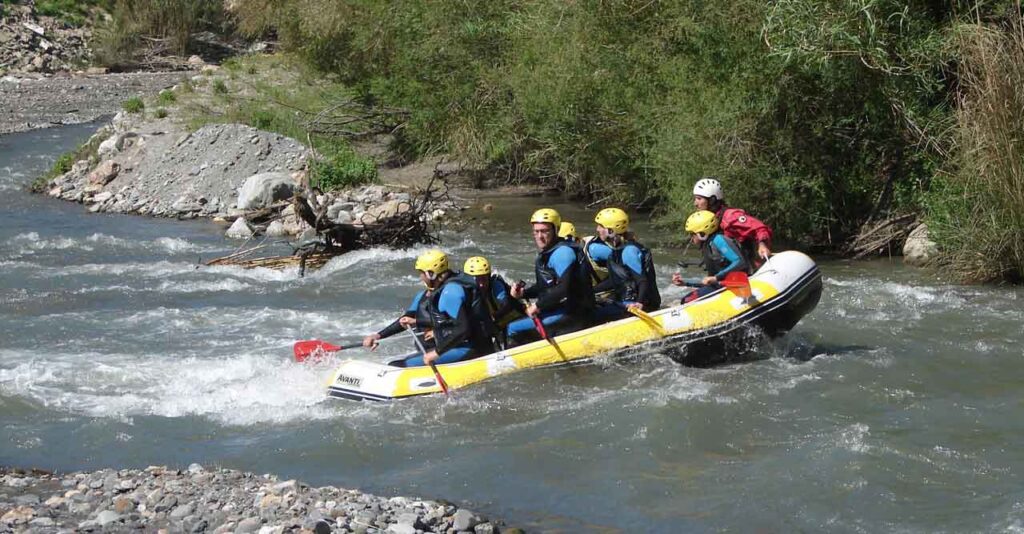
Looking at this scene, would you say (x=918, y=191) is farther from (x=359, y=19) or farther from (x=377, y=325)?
(x=359, y=19)

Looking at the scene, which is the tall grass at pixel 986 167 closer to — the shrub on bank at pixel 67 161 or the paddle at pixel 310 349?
the paddle at pixel 310 349

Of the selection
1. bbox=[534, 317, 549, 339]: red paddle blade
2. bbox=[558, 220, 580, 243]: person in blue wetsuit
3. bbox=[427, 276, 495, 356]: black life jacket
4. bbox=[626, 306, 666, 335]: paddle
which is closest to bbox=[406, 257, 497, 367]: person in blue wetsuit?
bbox=[427, 276, 495, 356]: black life jacket

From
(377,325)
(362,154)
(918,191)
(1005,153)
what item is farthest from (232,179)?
(1005,153)

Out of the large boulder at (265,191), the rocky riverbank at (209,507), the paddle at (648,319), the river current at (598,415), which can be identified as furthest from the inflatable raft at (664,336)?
the large boulder at (265,191)

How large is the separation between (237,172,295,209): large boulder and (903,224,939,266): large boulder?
993cm

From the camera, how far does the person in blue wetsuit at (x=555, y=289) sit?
31.7ft

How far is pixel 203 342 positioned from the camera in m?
12.0

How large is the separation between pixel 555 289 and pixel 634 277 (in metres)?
0.75

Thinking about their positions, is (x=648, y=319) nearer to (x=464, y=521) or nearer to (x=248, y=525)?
(x=464, y=521)

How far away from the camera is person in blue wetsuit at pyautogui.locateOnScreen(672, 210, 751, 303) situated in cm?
1012

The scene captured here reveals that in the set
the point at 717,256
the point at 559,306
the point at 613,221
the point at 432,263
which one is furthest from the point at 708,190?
the point at 432,263

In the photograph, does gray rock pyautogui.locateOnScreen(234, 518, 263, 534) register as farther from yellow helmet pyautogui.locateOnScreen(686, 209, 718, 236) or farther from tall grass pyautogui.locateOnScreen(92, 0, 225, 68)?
tall grass pyautogui.locateOnScreen(92, 0, 225, 68)

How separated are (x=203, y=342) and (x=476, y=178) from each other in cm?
1069

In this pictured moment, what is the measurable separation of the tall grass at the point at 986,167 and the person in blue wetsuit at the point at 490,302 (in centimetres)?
551
